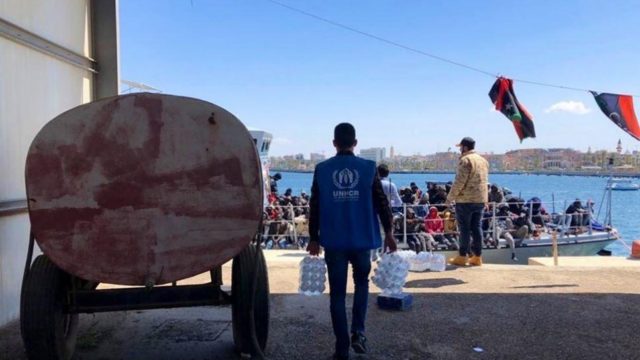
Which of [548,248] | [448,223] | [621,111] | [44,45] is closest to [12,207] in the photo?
[44,45]

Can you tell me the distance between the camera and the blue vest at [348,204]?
4.04 m

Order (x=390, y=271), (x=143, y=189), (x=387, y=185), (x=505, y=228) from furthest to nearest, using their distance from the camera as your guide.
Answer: (x=505, y=228), (x=387, y=185), (x=390, y=271), (x=143, y=189)

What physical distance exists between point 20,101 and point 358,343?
13.4 feet

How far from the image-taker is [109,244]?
327 cm

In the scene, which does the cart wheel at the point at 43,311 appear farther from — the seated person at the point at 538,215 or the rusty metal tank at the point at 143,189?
the seated person at the point at 538,215

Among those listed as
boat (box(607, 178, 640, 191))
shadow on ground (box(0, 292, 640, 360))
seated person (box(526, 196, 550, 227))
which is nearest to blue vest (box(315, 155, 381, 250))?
shadow on ground (box(0, 292, 640, 360))

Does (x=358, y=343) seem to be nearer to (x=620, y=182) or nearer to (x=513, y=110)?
(x=513, y=110)

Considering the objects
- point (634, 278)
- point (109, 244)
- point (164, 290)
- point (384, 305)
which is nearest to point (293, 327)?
point (384, 305)

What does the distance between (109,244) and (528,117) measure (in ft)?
34.1

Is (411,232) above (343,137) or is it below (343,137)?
below

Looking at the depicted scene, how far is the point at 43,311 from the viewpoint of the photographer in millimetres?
3527

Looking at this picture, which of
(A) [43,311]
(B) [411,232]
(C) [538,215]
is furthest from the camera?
(C) [538,215]

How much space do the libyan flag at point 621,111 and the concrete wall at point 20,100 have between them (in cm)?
1026

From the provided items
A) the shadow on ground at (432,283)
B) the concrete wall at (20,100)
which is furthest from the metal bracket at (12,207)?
the shadow on ground at (432,283)
